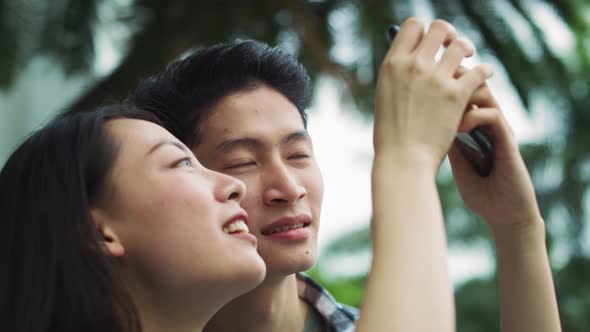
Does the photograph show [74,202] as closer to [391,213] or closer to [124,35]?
[391,213]

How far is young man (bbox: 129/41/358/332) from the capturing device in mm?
1738

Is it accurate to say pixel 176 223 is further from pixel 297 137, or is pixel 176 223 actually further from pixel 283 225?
pixel 297 137

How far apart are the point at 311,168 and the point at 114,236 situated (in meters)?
0.57

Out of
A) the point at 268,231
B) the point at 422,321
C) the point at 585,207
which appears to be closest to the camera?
the point at 422,321

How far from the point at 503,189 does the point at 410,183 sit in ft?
1.30

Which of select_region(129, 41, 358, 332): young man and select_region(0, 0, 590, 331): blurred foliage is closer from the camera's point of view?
select_region(129, 41, 358, 332): young man

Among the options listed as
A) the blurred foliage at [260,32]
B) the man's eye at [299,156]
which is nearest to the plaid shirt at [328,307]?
the man's eye at [299,156]

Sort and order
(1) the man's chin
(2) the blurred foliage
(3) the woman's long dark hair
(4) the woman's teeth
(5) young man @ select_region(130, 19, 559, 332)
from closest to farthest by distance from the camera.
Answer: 1. (5) young man @ select_region(130, 19, 559, 332)
2. (3) the woman's long dark hair
3. (4) the woman's teeth
4. (1) the man's chin
5. (2) the blurred foliage

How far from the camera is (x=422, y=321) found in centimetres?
111

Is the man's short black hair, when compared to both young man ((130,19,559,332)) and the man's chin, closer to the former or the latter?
young man ((130,19,559,332))

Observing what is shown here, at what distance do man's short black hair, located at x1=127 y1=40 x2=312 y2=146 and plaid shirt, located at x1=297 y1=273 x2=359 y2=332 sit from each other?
48 cm

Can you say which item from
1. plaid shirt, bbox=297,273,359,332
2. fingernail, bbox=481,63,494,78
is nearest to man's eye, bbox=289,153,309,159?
plaid shirt, bbox=297,273,359,332

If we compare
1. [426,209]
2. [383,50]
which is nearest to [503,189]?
[426,209]

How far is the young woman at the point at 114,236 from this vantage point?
1341 millimetres
